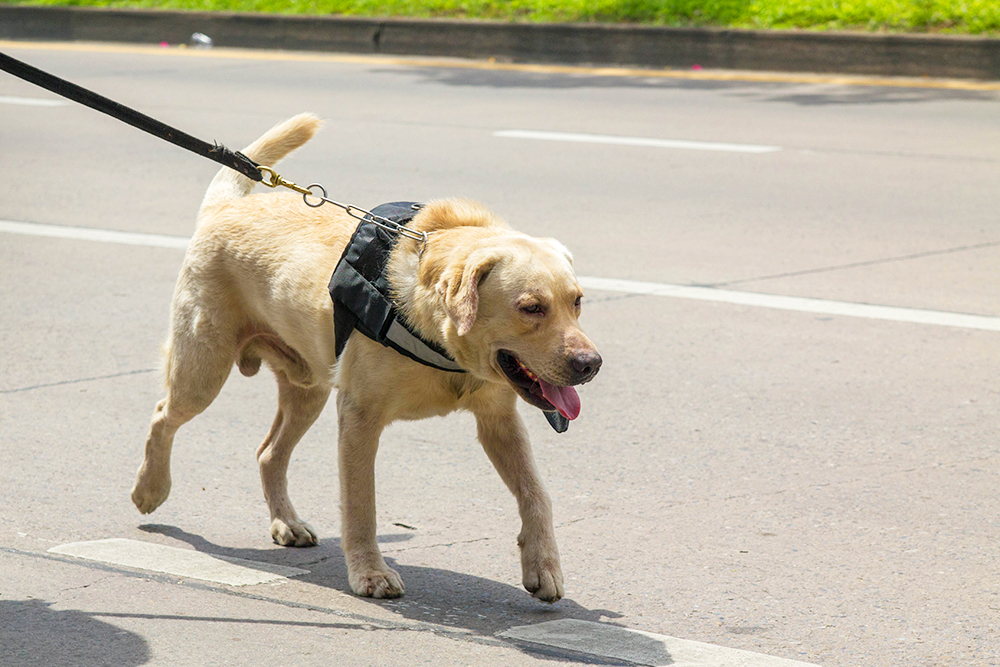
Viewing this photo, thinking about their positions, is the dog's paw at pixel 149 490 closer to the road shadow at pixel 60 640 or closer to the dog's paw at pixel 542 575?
the road shadow at pixel 60 640

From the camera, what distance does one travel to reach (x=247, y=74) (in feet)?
55.4

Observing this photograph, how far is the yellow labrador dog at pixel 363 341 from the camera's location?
3.51m

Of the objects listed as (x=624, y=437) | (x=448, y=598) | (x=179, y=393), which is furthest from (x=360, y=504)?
(x=624, y=437)

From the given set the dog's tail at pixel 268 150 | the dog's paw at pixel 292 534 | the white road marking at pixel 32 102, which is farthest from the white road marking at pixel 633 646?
the white road marking at pixel 32 102

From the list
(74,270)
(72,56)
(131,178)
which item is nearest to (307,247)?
(74,270)

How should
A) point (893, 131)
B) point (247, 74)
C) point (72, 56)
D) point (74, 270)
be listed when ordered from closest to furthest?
point (74, 270)
point (893, 131)
point (247, 74)
point (72, 56)

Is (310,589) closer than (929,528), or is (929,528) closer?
(310,589)

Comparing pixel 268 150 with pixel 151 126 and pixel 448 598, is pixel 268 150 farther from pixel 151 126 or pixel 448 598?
pixel 448 598

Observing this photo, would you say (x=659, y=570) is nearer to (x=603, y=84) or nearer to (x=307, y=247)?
(x=307, y=247)

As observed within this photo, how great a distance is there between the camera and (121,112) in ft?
13.4

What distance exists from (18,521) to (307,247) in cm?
131

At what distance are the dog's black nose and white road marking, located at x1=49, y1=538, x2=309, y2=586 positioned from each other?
117 centimetres

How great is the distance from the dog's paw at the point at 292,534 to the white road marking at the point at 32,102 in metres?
11.4

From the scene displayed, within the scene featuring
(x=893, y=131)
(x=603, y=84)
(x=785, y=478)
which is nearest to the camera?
(x=785, y=478)
